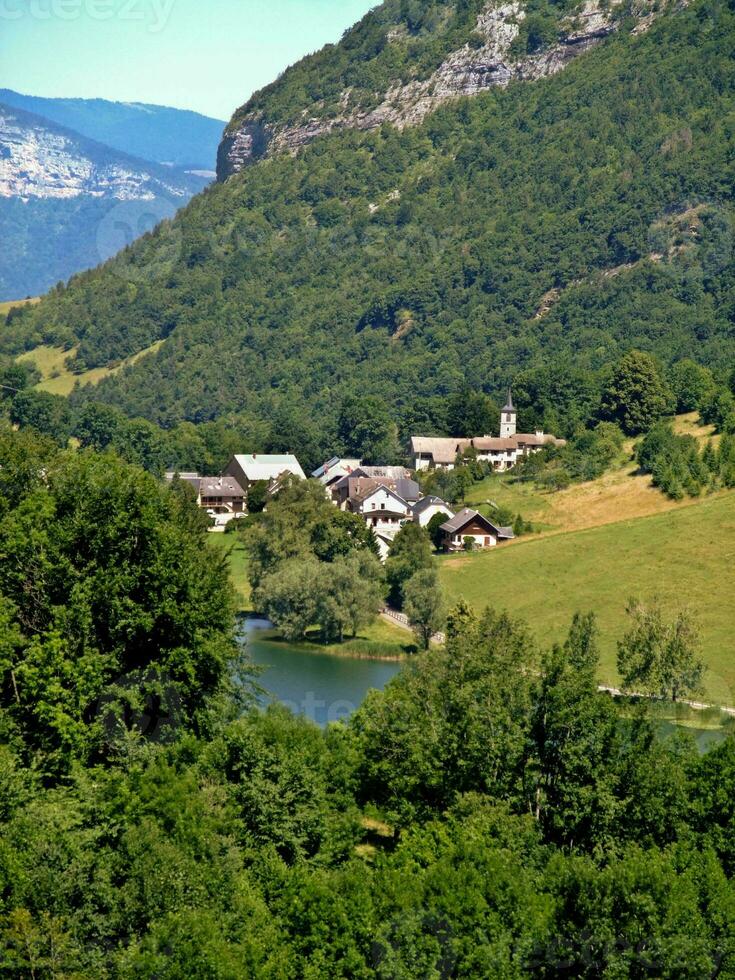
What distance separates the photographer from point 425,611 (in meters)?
59.8

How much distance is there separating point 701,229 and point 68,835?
5431 inches

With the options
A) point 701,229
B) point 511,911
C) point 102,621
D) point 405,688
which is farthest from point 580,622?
point 701,229

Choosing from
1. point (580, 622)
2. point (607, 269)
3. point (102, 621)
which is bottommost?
point (580, 622)

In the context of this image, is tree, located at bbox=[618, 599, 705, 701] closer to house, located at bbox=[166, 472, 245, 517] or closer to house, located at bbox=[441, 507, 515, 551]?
house, located at bbox=[441, 507, 515, 551]

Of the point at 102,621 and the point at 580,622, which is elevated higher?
the point at 102,621

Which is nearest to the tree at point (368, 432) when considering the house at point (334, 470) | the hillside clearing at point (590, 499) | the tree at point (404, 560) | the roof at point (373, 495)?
the house at point (334, 470)

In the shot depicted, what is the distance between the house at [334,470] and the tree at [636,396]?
61.7ft

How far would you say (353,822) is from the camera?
30.1m

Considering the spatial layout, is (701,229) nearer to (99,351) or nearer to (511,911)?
(99,351)

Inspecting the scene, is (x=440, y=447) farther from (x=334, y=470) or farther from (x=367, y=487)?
(x=367, y=487)

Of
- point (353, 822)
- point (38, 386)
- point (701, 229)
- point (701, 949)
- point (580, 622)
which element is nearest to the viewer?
point (701, 949)

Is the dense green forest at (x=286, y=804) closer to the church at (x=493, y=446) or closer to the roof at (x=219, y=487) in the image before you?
the roof at (x=219, y=487)

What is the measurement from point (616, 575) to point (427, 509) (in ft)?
75.7

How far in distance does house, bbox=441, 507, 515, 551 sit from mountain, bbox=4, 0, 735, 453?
4902cm
